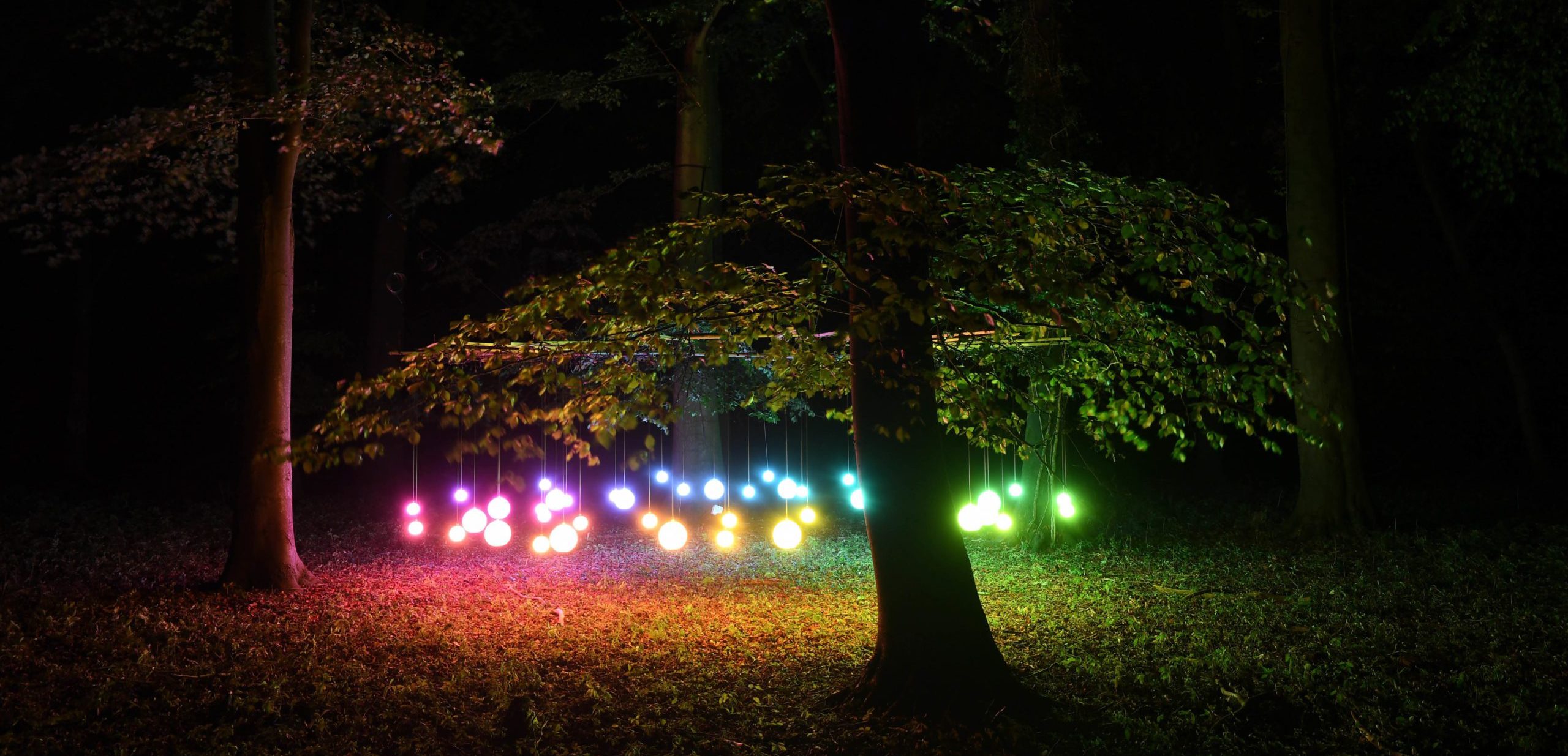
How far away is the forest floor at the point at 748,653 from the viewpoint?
5434mm

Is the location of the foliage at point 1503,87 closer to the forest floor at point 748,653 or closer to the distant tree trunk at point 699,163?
→ the forest floor at point 748,653

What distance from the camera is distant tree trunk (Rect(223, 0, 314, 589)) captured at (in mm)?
9078

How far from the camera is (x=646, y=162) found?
1986 cm

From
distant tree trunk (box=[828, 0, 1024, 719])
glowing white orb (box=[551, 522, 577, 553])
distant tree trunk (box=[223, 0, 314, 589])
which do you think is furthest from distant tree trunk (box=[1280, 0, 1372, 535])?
distant tree trunk (box=[223, 0, 314, 589])

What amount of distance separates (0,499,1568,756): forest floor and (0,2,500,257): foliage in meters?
3.46

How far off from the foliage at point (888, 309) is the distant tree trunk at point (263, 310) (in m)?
3.62

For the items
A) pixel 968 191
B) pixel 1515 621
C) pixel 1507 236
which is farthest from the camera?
pixel 1507 236

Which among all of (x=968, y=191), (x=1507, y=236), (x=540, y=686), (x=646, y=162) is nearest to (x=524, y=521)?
(x=646, y=162)

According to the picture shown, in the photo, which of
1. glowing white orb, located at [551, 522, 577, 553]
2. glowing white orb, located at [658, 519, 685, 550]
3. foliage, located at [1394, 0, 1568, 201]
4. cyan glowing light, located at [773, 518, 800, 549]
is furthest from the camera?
foliage, located at [1394, 0, 1568, 201]

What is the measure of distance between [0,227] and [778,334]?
22324mm

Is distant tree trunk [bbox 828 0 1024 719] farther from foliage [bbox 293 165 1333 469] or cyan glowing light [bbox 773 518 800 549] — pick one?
cyan glowing light [bbox 773 518 800 549]

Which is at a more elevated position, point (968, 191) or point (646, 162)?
point (646, 162)

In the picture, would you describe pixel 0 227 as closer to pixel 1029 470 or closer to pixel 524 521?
pixel 524 521

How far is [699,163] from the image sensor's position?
15.0 metres
